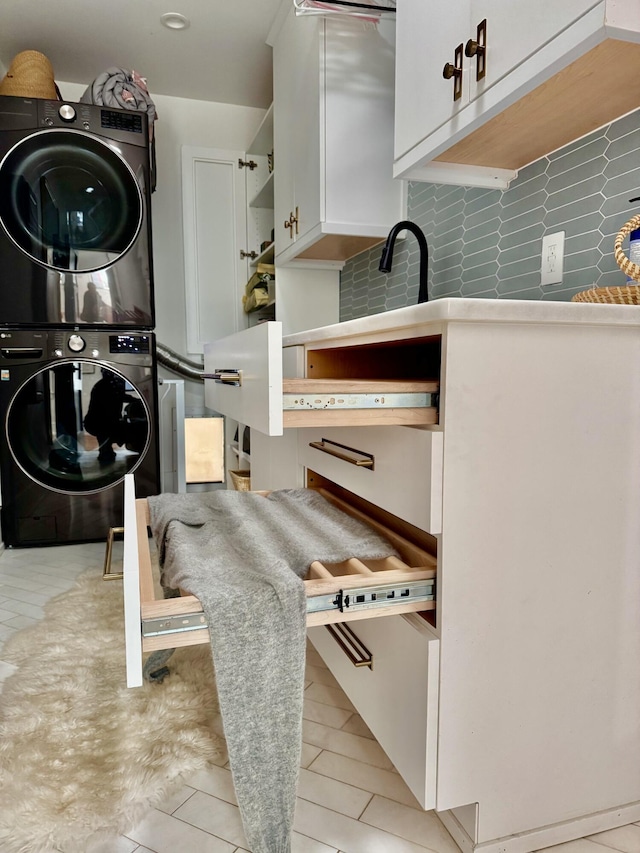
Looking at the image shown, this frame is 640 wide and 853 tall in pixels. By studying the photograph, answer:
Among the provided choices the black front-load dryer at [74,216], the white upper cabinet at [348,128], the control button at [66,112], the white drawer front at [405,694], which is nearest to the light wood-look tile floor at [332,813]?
the white drawer front at [405,694]

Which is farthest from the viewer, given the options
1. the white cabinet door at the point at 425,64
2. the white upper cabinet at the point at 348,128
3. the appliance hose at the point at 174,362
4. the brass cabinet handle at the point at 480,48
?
the appliance hose at the point at 174,362

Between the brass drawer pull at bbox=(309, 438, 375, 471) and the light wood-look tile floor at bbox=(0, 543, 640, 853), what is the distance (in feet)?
2.04

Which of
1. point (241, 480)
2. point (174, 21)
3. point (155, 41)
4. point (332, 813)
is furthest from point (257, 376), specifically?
point (155, 41)

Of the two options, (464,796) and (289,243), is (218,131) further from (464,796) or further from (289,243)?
(464,796)

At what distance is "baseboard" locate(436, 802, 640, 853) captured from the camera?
0.93 m

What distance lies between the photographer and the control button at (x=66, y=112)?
2385 mm

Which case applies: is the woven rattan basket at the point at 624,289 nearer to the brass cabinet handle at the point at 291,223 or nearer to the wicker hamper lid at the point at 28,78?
the brass cabinet handle at the point at 291,223

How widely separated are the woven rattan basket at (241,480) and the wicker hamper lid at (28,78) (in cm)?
187

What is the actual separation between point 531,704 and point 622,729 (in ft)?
0.65

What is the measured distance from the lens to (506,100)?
1000 millimetres

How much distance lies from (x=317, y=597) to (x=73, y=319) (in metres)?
2.14

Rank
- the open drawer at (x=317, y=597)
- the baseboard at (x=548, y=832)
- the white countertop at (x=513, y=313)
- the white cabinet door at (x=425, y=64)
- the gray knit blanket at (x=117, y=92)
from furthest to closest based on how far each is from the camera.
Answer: the gray knit blanket at (x=117, y=92) < the white cabinet door at (x=425, y=64) < the baseboard at (x=548, y=832) < the white countertop at (x=513, y=313) < the open drawer at (x=317, y=597)

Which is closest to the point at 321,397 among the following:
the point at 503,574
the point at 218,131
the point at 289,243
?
the point at 503,574

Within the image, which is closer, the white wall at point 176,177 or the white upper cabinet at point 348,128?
the white upper cabinet at point 348,128
